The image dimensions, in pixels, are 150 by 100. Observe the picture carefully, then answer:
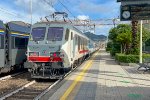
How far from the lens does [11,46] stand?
810 inches

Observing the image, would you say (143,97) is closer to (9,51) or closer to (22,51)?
(9,51)

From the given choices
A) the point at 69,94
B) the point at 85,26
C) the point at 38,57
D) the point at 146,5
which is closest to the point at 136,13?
the point at 146,5

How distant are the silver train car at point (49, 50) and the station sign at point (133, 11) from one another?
22.8 feet

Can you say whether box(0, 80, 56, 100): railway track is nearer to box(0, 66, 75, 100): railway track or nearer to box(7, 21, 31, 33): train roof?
box(0, 66, 75, 100): railway track

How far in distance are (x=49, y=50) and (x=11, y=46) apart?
10.8ft

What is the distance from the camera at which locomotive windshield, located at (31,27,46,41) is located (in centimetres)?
1927

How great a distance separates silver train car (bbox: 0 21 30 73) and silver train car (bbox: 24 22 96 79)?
1.57 meters

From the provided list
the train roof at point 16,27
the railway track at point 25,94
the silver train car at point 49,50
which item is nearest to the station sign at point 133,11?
the railway track at point 25,94

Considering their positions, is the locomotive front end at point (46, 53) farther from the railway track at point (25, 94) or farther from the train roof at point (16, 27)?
the train roof at point (16, 27)

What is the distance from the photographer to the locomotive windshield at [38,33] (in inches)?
758

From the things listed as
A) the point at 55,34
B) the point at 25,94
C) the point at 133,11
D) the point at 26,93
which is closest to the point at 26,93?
the point at 26,93

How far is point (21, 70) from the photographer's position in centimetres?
2545

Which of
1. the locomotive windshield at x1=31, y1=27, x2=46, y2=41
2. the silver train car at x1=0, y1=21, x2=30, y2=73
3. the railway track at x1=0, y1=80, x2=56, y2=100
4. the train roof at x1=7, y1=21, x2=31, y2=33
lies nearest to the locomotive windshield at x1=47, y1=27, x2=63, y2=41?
the locomotive windshield at x1=31, y1=27, x2=46, y2=41

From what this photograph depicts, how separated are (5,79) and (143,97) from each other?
9685 mm
